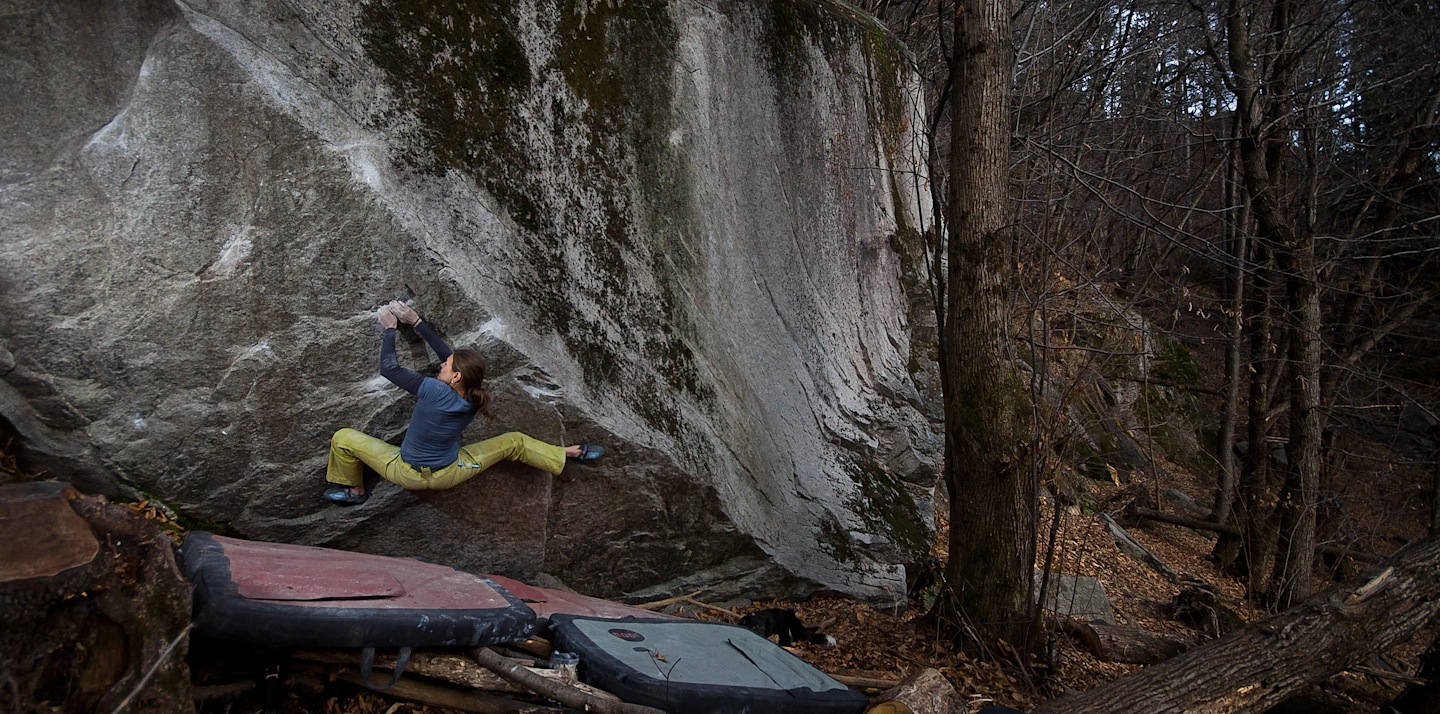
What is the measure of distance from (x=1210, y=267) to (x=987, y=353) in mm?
13403

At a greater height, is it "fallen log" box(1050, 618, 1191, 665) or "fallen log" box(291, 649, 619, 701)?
"fallen log" box(291, 649, 619, 701)

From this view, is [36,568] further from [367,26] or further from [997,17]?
[997,17]

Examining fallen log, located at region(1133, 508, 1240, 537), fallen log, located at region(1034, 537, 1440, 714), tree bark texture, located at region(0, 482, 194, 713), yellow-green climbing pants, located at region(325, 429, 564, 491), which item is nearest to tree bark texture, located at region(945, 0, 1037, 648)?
fallen log, located at region(1034, 537, 1440, 714)

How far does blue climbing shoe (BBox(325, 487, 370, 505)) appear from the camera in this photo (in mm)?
4582

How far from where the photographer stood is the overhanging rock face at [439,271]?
13.7 ft

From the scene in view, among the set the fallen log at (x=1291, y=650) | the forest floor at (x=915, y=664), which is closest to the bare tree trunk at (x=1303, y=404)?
the forest floor at (x=915, y=664)

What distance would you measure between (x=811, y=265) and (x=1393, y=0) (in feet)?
35.0

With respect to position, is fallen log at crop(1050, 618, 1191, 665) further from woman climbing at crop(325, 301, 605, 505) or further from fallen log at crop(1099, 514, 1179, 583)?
woman climbing at crop(325, 301, 605, 505)

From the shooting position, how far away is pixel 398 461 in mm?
4535

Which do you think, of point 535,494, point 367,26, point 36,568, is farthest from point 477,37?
point 36,568

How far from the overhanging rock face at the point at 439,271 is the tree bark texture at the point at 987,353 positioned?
4.73 ft

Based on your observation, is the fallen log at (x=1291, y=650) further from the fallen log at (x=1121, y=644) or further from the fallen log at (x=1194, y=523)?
the fallen log at (x=1194, y=523)

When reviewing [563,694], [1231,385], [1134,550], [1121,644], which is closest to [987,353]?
[1121,644]

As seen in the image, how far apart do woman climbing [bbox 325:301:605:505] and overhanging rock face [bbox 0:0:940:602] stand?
0.44 feet
